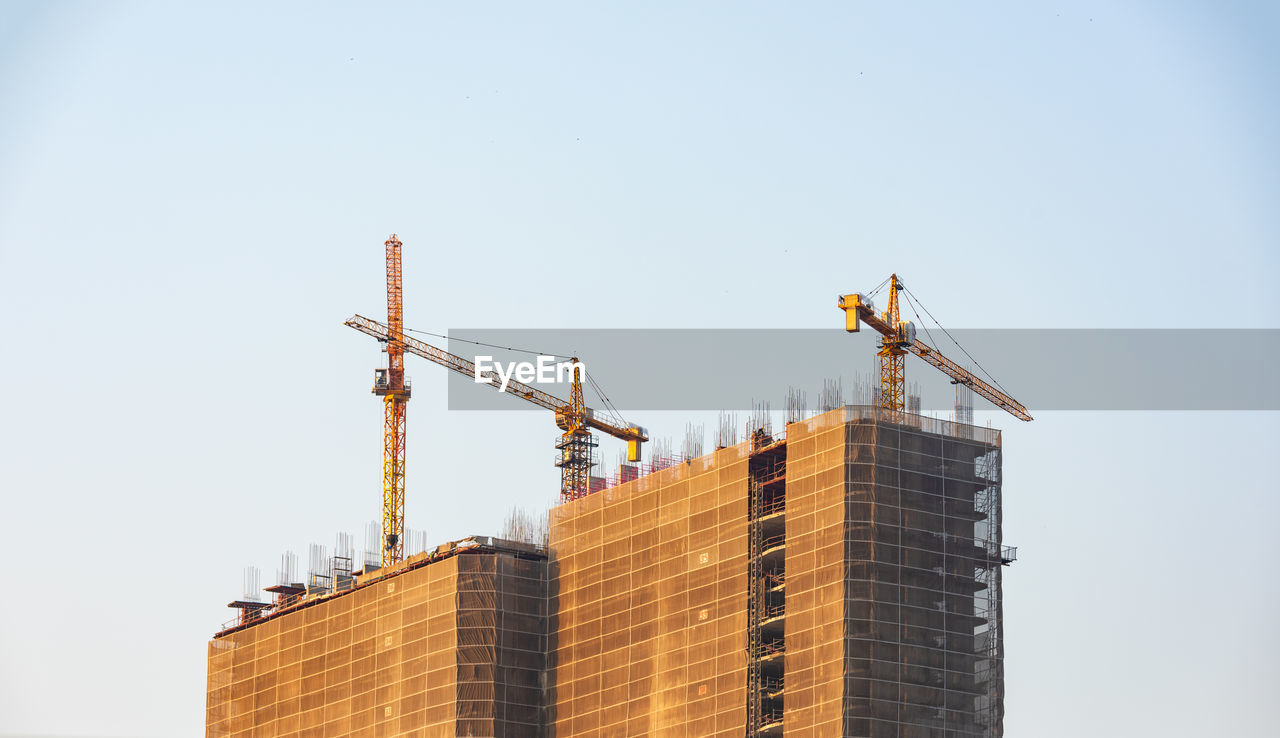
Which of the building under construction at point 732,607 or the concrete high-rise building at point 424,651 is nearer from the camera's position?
the building under construction at point 732,607

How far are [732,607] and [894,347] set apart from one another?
35.6 metres

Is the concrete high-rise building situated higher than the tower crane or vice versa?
the tower crane

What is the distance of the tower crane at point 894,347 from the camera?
178 m

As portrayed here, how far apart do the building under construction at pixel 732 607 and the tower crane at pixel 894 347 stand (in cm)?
2117

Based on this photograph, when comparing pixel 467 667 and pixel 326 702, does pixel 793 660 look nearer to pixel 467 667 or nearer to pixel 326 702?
pixel 467 667

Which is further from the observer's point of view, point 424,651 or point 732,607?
point 424,651

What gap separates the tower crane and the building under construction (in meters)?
21.2

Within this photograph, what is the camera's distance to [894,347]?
182 m

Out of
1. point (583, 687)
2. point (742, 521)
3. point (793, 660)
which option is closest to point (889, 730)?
point (793, 660)

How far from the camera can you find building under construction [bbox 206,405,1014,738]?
146 meters

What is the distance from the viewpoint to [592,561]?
167m

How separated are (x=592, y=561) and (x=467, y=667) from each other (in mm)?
10966

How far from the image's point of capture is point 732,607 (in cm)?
15275

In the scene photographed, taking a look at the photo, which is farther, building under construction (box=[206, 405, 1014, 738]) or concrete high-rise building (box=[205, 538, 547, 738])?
concrete high-rise building (box=[205, 538, 547, 738])
